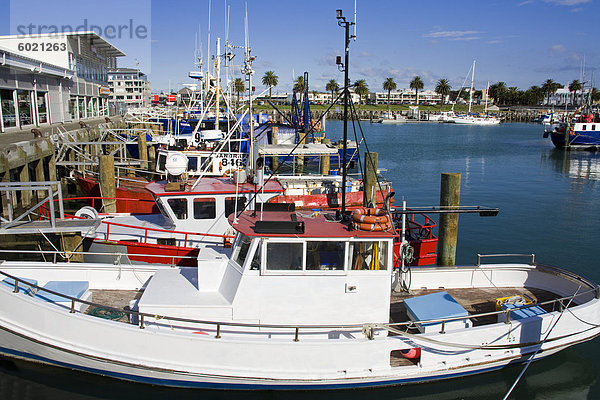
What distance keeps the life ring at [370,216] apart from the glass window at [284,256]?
3.85 ft

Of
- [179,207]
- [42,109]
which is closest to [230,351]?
[179,207]

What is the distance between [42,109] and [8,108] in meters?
6.92

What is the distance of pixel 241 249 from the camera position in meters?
8.05

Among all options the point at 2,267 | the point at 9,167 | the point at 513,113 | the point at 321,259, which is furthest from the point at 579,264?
the point at 513,113

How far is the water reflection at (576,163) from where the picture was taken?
123 ft

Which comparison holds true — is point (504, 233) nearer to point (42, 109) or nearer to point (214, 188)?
point (214, 188)

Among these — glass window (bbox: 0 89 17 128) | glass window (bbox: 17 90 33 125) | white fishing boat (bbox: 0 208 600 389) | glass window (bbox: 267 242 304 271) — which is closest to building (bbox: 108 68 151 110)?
glass window (bbox: 17 90 33 125)

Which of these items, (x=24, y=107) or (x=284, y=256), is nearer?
(x=284, y=256)

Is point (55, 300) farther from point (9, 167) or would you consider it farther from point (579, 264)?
point (579, 264)

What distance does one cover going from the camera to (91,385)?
26.6 feet

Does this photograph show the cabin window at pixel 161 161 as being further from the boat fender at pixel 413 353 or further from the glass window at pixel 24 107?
the boat fender at pixel 413 353

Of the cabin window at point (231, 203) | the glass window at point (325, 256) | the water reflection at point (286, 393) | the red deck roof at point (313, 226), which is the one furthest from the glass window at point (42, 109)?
the glass window at point (325, 256)

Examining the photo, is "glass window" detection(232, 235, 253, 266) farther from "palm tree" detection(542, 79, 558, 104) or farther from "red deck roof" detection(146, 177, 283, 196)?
"palm tree" detection(542, 79, 558, 104)

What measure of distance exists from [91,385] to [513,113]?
146 meters
